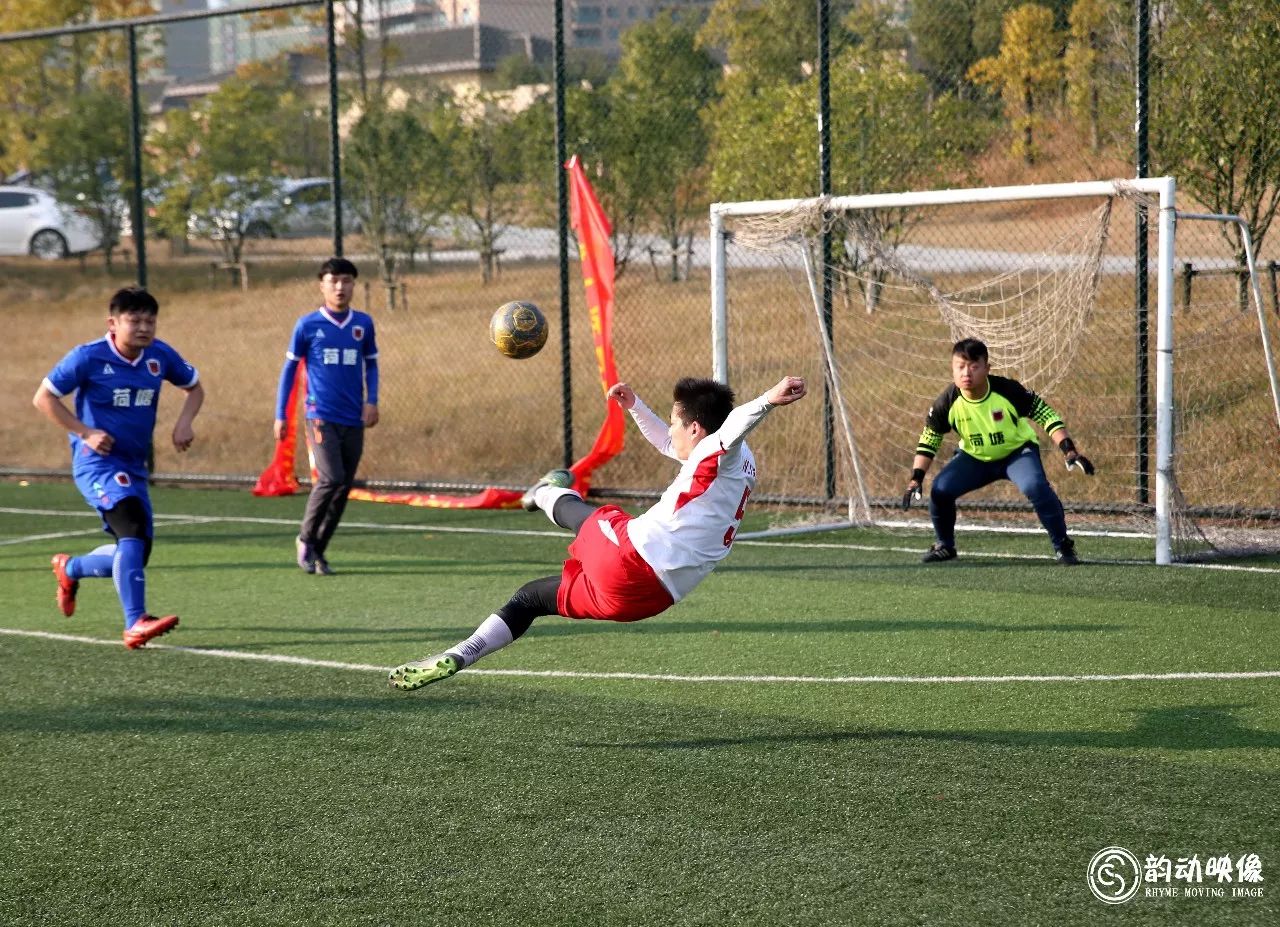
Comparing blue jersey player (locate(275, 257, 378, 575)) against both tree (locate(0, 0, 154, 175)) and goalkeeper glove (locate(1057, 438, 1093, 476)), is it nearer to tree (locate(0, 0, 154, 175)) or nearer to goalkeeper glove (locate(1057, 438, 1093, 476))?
goalkeeper glove (locate(1057, 438, 1093, 476))

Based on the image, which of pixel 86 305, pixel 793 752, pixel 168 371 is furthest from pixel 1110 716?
pixel 86 305

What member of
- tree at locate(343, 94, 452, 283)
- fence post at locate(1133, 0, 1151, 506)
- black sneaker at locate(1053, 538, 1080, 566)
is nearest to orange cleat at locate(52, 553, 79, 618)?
black sneaker at locate(1053, 538, 1080, 566)

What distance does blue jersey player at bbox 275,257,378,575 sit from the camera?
10.2 metres

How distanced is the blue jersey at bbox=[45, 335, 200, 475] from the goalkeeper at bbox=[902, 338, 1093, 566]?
4.79 m

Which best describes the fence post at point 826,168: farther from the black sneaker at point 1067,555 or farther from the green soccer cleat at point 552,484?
the green soccer cleat at point 552,484

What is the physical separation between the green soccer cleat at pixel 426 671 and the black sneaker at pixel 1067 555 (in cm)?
524

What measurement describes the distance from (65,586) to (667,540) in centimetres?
436

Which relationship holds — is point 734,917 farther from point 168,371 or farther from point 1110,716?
point 168,371

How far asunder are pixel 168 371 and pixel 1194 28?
802cm

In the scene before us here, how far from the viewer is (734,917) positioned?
13.4 feet

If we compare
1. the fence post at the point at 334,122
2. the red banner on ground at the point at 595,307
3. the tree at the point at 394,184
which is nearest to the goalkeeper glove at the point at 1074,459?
the red banner on ground at the point at 595,307

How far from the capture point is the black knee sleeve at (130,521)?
7859mm

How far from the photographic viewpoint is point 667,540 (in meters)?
5.77

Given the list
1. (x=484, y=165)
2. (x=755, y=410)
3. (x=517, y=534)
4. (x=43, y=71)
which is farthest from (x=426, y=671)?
(x=43, y=71)
